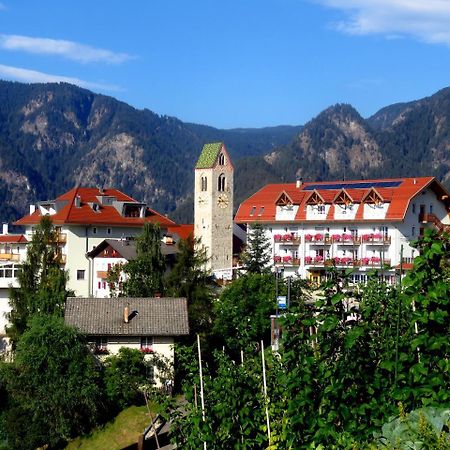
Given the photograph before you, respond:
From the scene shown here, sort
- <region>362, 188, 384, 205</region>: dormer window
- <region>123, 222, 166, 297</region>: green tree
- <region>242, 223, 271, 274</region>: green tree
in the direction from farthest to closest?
1. <region>242, 223, 271, 274</region>: green tree
2. <region>362, 188, 384, 205</region>: dormer window
3. <region>123, 222, 166, 297</region>: green tree

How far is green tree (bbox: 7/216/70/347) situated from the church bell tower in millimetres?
19647

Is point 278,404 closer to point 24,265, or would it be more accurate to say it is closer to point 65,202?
point 24,265

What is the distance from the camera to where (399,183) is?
217 ft

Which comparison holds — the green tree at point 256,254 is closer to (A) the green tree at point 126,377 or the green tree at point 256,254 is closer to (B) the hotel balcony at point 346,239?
(B) the hotel balcony at point 346,239

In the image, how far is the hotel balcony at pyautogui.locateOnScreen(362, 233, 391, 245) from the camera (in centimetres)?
6303

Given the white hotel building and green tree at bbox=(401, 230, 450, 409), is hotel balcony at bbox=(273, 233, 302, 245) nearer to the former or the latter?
the white hotel building

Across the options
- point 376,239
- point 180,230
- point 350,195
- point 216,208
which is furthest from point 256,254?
point 180,230

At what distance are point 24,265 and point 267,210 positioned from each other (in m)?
23.6

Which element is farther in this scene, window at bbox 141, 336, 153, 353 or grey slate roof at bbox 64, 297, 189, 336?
window at bbox 141, 336, 153, 353

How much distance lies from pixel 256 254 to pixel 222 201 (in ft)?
36.9

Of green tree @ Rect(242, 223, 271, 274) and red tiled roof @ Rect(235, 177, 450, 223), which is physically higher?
red tiled roof @ Rect(235, 177, 450, 223)

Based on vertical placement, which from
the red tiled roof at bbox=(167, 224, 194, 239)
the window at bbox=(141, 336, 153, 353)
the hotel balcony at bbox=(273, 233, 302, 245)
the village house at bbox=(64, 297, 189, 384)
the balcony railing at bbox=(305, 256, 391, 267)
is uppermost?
the red tiled roof at bbox=(167, 224, 194, 239)

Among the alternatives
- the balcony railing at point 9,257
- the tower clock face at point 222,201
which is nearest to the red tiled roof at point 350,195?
the tower clock face at point 222,201

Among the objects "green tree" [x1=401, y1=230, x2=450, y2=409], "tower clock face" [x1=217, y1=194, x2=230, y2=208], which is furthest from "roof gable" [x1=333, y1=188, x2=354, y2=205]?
"green tree" [x1=401, y1=230, x2=450, y2=409]
